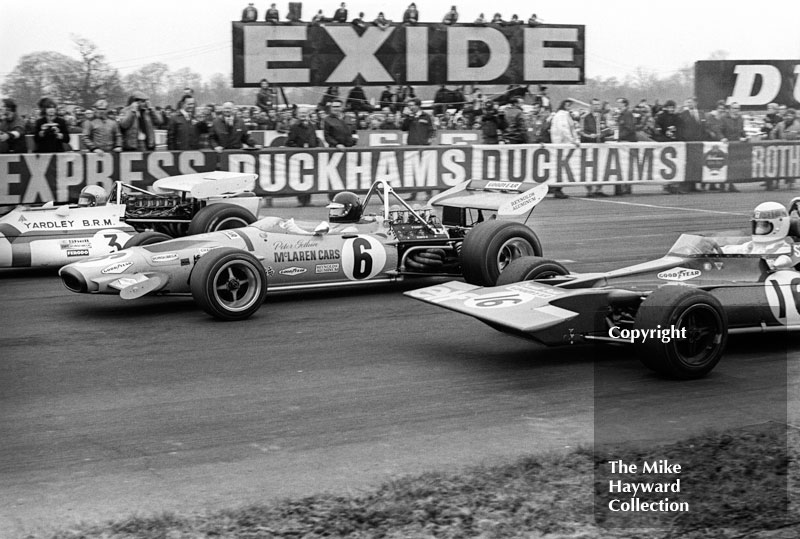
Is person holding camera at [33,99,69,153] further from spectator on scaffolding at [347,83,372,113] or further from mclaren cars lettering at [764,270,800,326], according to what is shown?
mclaren cars lettering at [764,270,800,326]

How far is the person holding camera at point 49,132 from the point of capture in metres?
16.9

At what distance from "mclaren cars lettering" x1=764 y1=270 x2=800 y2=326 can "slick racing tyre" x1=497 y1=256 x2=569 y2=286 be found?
5.33 feet

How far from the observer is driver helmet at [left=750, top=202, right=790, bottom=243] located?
8.59 m

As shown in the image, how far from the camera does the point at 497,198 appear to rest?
1136cm

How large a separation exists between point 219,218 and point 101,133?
6.29 meters

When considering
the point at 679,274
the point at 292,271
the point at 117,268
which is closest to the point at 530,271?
the point at 679,274

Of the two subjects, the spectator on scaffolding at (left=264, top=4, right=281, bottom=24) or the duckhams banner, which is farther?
the spectator on scaffolding at (left=264, top=4, right=281, bottom=24)

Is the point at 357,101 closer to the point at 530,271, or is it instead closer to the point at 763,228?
the point at 530,271

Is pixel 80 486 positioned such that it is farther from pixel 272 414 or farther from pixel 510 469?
pixel 510 469

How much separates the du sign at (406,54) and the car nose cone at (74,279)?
1489 centimetres

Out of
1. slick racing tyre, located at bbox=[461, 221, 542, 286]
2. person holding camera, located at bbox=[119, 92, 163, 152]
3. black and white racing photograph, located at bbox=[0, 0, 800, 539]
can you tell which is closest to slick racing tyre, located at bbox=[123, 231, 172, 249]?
black and white racing photograph, located at bbox=[0, 0, 800, 539]

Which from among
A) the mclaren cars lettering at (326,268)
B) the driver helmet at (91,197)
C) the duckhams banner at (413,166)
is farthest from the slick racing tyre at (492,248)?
the duckhams banner at (413,166)

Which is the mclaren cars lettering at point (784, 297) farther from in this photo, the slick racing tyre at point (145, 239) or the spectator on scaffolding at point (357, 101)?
the spectator on scaffolding at point (357, 101)

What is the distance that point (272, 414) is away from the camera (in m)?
6.64
